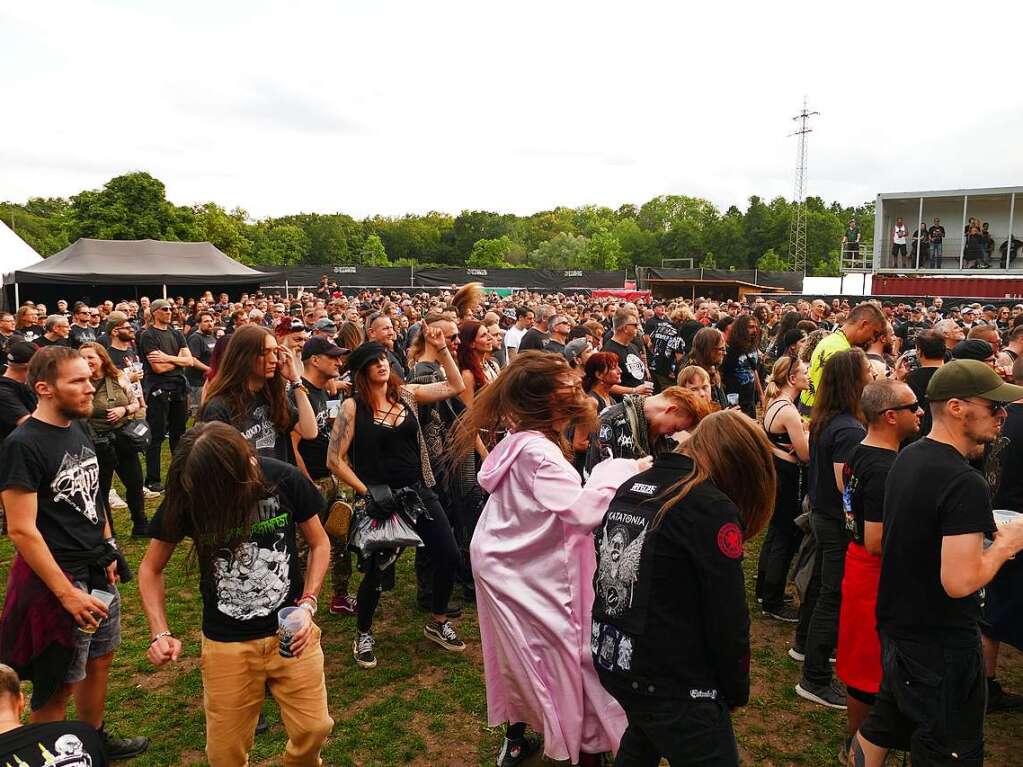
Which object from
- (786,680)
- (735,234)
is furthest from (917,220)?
(786,680)

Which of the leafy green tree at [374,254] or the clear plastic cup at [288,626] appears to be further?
the leafy green tree at [374,254]

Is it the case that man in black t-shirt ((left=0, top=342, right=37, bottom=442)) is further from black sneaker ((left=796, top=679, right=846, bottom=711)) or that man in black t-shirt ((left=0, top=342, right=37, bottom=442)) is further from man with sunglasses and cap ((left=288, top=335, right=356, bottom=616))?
black sneaker ((left=796, top=679, right=846, bottom=711))

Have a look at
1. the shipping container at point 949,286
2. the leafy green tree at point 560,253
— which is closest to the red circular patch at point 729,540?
the shipping container at point 949,286

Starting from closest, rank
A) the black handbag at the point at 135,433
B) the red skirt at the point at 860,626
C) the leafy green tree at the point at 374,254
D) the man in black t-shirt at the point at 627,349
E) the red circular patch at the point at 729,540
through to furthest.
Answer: the red circular patch at the point at 729,540 < the red skirt at the point at 860,626 < the black handbag at the point at 135,433 < the man in black t-shirt at the point at 627,349 < the leafy green tree at the point at 374,254

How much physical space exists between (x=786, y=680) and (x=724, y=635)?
2758 millimetres

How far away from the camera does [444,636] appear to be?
475cm

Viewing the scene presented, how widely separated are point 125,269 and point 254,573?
24.3m

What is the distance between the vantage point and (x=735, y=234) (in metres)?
66.6

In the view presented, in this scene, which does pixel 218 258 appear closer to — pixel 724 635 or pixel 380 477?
pixel 380 477

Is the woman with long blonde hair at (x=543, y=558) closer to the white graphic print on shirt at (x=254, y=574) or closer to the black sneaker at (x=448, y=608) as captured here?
the white graphic print on shirt at (x=254, y=574)

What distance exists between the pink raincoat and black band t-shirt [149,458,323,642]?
2.72ft

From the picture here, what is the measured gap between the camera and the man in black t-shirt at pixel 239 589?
2.56m

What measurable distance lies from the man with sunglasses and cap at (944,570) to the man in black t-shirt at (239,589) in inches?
87.9

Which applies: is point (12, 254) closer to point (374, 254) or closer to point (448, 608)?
point (448, 608)
